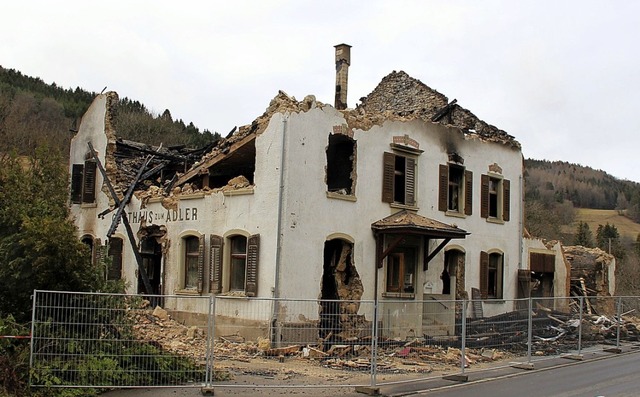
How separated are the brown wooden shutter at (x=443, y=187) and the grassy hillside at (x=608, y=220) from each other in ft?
213

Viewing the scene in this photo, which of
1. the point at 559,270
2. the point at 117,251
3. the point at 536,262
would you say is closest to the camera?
the point at 117,251

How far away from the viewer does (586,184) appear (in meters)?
109

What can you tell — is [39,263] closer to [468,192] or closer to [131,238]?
[131,238]

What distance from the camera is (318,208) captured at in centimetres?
1962

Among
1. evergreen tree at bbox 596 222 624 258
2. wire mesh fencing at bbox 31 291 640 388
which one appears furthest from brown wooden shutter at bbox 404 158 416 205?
evergreen tree at bbox 596 222 624 258

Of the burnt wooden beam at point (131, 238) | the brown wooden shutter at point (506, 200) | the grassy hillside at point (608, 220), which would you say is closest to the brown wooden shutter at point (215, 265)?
the burnt wooden beam at point (131, 238)

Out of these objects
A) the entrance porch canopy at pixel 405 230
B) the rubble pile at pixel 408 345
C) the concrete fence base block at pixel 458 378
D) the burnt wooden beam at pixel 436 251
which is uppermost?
the entrance porch canopy at pixel 405 230

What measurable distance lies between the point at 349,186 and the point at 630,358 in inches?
366

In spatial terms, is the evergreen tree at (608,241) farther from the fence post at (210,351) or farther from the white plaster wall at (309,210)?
the fence post at (210,351)

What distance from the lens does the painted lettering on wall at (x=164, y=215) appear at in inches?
855

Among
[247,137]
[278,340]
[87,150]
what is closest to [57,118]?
[87,150]

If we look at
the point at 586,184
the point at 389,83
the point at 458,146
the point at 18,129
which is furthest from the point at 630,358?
the point at 586,184

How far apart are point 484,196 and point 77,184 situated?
50.3 feet

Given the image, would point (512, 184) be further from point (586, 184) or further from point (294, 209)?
point (586, 184)
